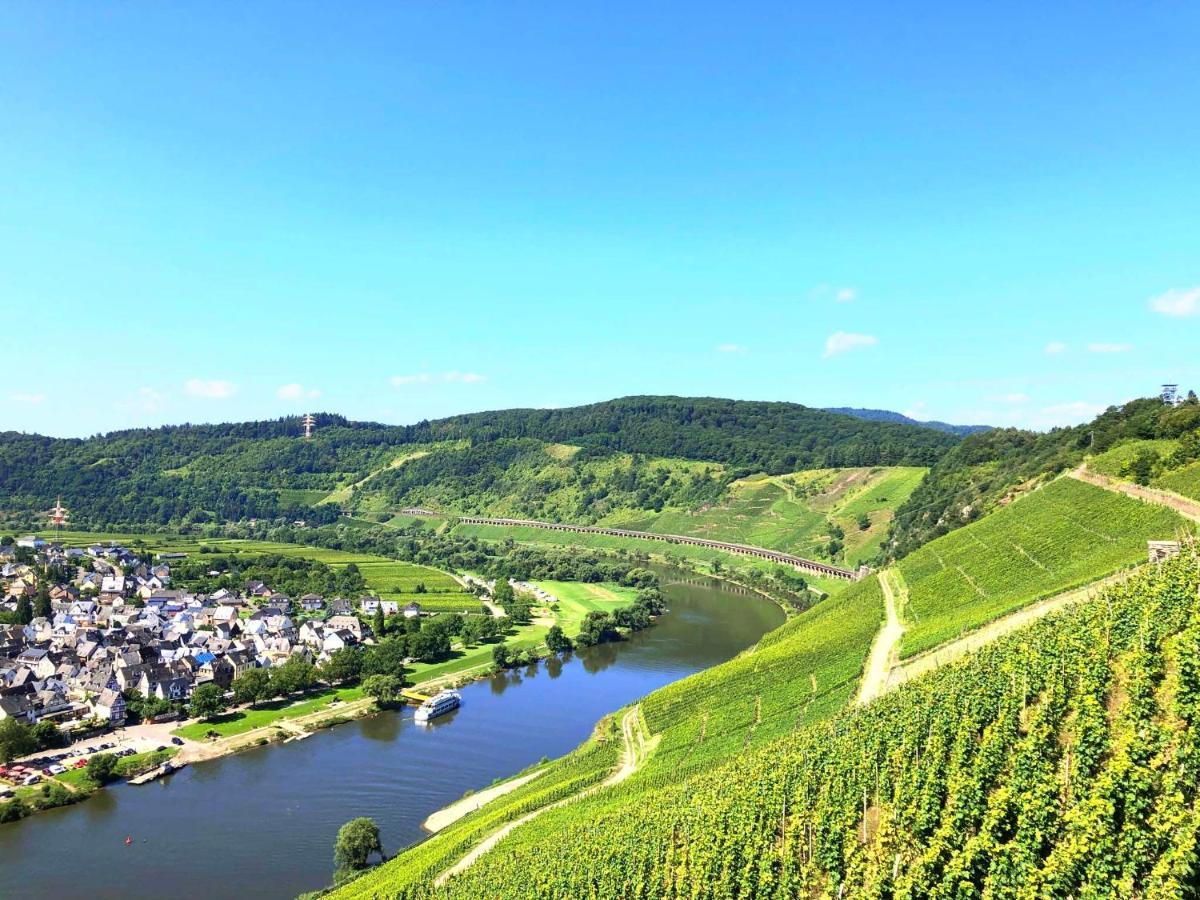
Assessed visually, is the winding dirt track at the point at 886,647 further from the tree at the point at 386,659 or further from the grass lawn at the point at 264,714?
the grass lawn at the point at 264,714

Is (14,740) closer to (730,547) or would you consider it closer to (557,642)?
(557,642)

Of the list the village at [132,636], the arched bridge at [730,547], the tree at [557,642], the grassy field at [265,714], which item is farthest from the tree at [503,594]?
the arched bridge at [730,547]

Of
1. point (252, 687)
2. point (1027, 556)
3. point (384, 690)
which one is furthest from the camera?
point (384, 690)

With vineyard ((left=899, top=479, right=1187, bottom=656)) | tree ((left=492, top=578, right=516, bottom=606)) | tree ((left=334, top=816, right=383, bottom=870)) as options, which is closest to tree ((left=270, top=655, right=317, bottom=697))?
tree ((left=334, top=816, right=383, bottom=870))

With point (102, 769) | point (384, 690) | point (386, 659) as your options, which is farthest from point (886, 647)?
point (102, 769)

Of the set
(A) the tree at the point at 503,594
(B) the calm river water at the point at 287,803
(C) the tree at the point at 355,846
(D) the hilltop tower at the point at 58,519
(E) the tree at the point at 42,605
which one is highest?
(D) the hilltop tower at the point at 58,519

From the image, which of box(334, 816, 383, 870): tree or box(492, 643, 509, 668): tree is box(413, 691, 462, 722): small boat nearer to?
box(492, 643, 509, 668): tree
